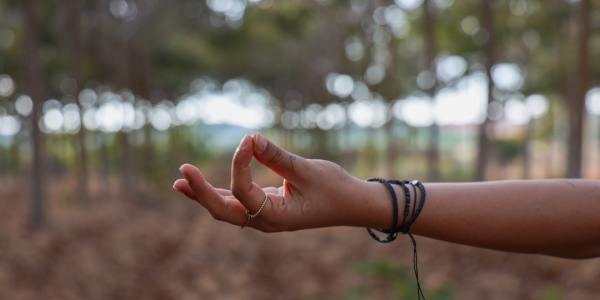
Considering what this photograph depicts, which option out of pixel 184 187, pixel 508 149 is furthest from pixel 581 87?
pixel 508 149

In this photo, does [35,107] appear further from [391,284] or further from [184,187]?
[184,187]

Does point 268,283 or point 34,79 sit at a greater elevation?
point 34,79

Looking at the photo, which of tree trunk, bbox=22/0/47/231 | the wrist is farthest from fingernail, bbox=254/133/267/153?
tree trunk, bbox=22/0/47/231

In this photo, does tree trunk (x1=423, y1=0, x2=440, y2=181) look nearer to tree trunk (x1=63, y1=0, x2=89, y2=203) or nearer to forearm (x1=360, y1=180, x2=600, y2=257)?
tree trunk (x1=63, y1=0, x2=89, y2=203)

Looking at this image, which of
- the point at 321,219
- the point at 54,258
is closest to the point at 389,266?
the point at 321,219

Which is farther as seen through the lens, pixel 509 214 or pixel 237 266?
pixel 237 266

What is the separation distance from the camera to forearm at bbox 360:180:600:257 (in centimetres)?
191

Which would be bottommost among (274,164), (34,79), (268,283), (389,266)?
(268,283)

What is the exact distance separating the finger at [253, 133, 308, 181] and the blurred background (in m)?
2.87

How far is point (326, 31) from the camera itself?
1984 centimetres

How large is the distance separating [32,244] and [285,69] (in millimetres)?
15028

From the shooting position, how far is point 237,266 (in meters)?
8.55

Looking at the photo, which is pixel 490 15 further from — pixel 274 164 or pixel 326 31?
pixel 326 31

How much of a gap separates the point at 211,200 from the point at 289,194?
0.77ft
